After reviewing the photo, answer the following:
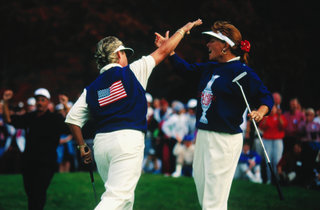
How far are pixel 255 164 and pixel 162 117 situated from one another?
3893 mm

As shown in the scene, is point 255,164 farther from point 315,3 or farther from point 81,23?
point 81,23

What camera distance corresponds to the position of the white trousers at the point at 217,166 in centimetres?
444

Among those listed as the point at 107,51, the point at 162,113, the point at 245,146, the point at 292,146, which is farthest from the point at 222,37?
the point at 162,113

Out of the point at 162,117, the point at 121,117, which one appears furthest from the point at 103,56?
the point at 162,117

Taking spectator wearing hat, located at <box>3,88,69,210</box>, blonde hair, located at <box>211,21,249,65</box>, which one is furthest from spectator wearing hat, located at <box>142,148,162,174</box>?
blonde hair, located at <box>211,21,249,65</box>

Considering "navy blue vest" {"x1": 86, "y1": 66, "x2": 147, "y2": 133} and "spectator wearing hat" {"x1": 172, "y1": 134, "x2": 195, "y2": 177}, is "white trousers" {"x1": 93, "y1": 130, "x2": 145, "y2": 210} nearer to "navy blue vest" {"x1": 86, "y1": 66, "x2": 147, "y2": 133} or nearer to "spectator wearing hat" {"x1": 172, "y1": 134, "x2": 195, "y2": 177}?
"navy blue vest" {"x1": 86, "y1": 66, "x2": 147, "y2": 133}

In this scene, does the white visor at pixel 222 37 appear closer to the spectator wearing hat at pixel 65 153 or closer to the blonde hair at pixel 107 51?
the blonde hair at pixel 107 51

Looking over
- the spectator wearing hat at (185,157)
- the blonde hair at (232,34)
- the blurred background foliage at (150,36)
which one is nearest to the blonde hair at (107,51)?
the blonde hair at (232,34)

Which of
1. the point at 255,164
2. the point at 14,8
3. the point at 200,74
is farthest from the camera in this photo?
the point at 14,8

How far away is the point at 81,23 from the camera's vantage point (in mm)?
15758

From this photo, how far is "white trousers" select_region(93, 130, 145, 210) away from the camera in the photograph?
403cm

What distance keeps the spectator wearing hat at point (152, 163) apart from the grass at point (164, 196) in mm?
1588

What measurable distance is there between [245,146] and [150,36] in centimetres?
830

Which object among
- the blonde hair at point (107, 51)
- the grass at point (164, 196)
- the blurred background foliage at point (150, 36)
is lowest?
the grass at point (164, 196)
